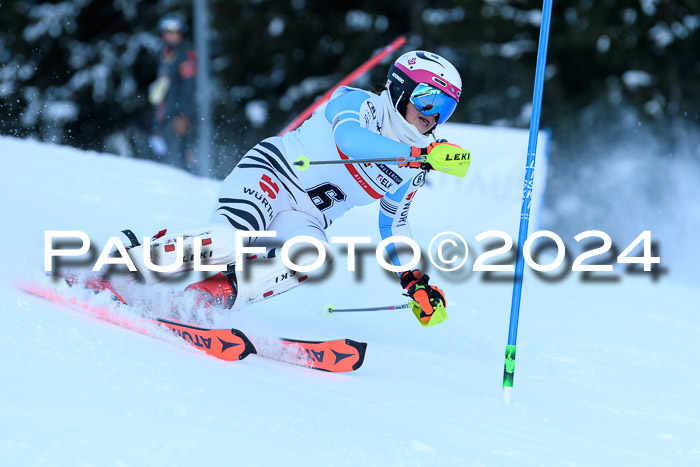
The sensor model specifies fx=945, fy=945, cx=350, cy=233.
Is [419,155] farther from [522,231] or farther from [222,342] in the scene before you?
[222,342]

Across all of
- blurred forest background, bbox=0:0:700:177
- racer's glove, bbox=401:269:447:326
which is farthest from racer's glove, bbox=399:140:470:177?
blurred forest background, bbox=0:0:700:177

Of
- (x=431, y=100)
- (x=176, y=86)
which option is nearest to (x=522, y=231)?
(x=431, y=100)

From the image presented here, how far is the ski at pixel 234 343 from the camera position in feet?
11.5

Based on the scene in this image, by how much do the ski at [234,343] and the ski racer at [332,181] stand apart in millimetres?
226

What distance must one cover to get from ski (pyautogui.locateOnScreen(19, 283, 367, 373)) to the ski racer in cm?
23

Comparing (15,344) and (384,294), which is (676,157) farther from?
(15,344)

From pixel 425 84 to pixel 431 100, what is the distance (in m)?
0.07

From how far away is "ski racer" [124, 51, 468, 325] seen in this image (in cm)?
376

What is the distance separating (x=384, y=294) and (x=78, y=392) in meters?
3.79

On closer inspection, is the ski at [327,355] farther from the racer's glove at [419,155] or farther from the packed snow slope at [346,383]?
the racer's glove at [419,155]

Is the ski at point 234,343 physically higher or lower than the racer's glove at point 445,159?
lower

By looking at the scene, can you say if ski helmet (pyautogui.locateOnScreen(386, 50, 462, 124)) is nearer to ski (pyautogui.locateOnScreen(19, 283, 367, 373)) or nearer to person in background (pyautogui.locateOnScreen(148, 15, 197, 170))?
ski (pyautogui.locateOnScreen(19, 283, 367, 373))

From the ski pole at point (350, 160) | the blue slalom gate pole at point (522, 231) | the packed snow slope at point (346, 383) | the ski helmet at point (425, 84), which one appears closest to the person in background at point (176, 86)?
the packed snow slope at point (346, 383)

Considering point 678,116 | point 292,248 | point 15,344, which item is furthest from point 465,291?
point 678,116
